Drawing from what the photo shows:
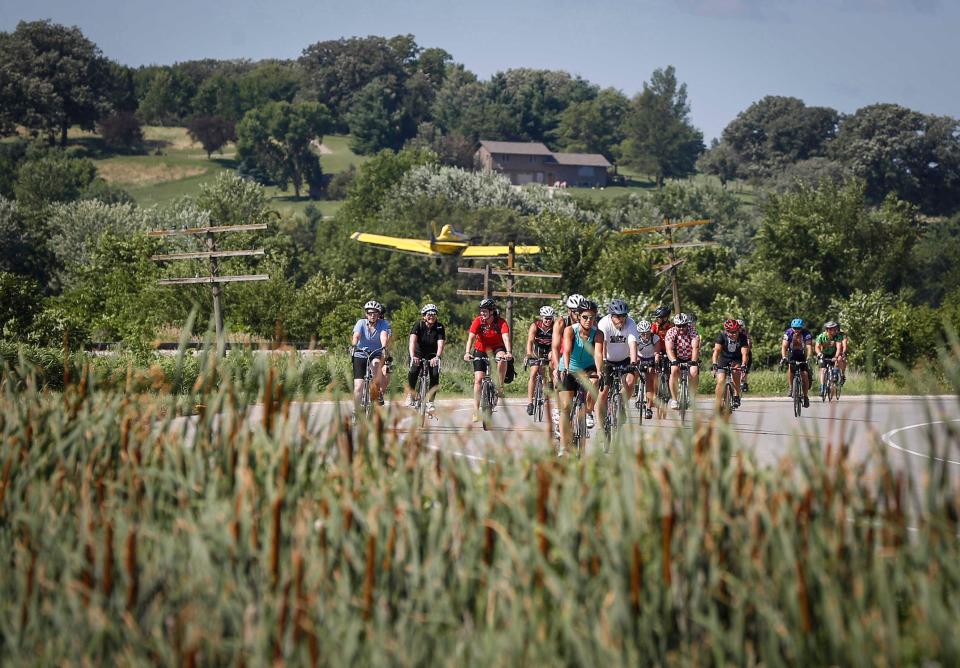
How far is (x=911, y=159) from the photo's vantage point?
133 m

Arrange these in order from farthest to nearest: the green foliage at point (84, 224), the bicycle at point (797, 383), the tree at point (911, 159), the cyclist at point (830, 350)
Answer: the tree at point (911, 159) < the green foliage at point (84, 224) < the cyclist at point (830, 350) < the bicycle at point (797, 383)

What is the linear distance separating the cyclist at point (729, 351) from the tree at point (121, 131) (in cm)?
13733

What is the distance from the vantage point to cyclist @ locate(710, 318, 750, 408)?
21938 millimetres

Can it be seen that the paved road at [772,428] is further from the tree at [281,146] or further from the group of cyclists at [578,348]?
the tree at [281,146]

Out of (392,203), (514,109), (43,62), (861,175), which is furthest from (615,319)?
(514,109)

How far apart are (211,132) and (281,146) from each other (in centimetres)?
951

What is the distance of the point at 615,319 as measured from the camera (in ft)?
54.5

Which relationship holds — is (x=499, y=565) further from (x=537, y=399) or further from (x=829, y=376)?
(x=829, y=376)

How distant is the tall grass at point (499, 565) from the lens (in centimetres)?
445

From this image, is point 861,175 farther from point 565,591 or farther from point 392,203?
point 565,591

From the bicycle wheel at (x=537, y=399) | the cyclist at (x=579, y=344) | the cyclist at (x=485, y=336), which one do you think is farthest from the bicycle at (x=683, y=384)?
the cyclist at (x=579, y=344)

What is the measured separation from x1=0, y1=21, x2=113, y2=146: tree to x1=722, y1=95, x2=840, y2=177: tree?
255ft

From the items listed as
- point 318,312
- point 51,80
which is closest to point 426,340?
point 318,312

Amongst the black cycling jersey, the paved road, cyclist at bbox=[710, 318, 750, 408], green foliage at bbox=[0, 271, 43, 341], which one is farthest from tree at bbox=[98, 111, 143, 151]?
the black cycling jersey
